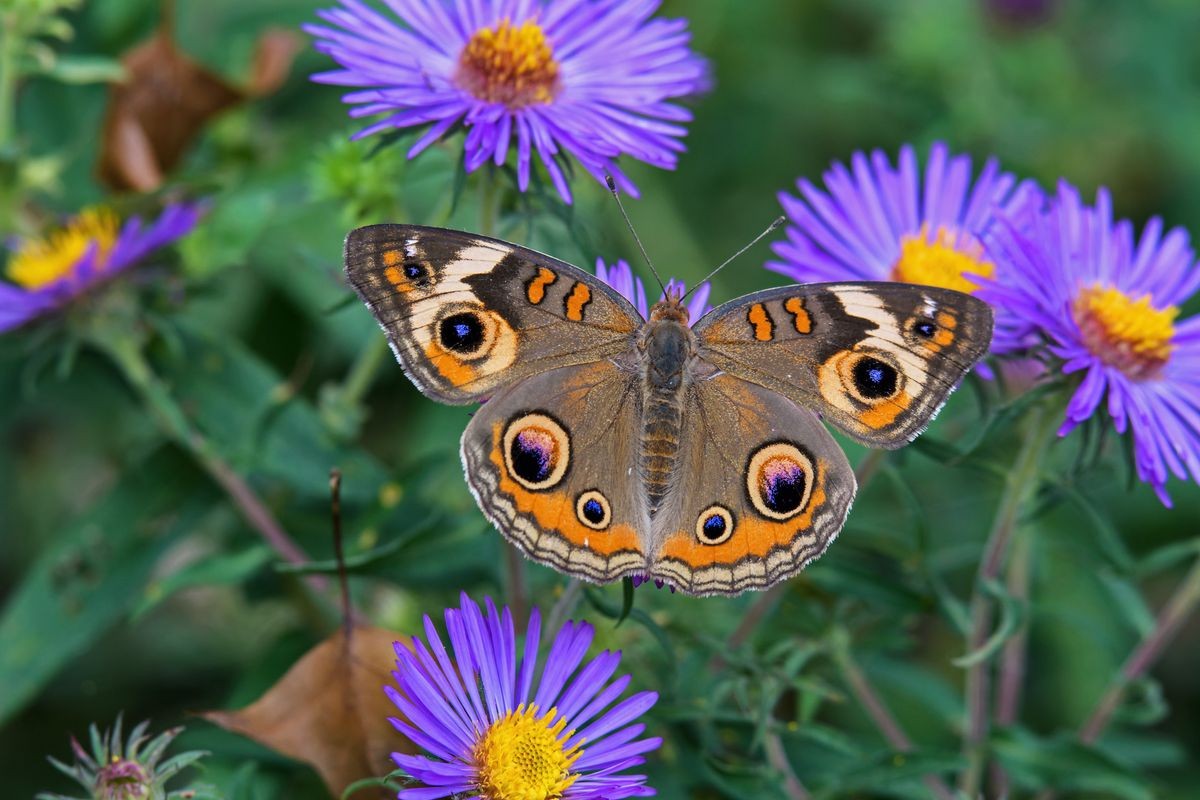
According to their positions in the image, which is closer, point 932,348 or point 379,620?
point 932,348

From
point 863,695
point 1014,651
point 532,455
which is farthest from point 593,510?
point 1014,651

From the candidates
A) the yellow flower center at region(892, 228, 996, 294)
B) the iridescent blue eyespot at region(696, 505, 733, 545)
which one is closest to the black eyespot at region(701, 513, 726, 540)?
the iridescent blue eyespot at region(696, 505, 733, 545)

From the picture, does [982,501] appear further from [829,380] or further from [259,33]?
[259,33]

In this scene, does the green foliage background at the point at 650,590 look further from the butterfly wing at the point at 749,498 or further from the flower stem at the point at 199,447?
the butterfly wing at the point at 749,498

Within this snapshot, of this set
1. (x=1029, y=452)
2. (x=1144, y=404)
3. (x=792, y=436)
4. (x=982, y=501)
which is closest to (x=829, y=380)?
(x=792, y=436)

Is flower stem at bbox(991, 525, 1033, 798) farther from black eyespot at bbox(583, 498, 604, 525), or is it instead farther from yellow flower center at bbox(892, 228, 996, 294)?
black eyespot at bbox(583, 498, 604, 525)

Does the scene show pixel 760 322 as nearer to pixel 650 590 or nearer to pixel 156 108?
pixel 650 590

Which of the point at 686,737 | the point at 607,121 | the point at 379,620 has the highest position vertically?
the point at 607,121
